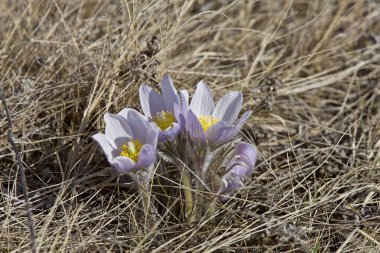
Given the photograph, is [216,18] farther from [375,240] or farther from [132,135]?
[375,240]

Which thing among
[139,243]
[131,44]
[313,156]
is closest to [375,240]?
[313,156]

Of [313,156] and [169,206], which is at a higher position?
[169,206]

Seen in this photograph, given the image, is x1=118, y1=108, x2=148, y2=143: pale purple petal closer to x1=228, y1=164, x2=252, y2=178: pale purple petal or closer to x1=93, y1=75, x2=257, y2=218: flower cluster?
x1=93, y1=75, x2=257, y2=218: flower cluster

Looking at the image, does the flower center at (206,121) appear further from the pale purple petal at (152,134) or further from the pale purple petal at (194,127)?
the pale purple petal at (152,134)

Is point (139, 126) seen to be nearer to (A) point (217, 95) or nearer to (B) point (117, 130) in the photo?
(B) point (117, 130)

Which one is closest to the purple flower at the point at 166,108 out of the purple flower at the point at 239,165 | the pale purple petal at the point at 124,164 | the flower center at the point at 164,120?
the flower center at the point at 164,120
